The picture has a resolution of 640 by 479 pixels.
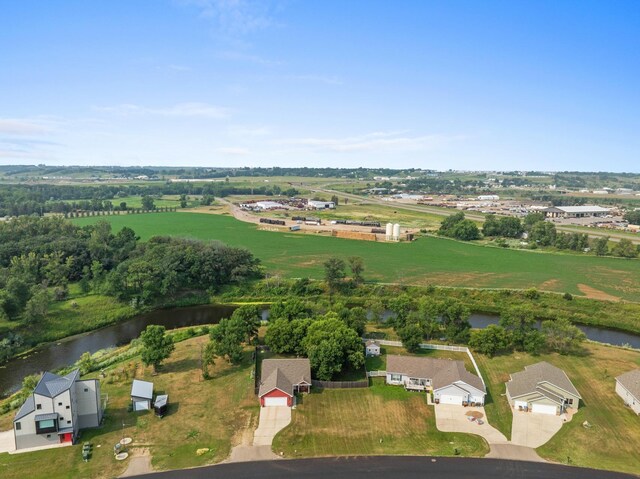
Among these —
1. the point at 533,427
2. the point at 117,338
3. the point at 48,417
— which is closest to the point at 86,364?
the point at 117,338

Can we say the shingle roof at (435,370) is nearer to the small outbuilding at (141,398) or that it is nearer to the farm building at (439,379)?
Result: the farm building at (439,379)

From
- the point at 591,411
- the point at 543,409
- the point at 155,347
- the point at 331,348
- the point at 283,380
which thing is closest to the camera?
the point at 543,409

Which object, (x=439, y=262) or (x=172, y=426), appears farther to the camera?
(x=439, y=262)

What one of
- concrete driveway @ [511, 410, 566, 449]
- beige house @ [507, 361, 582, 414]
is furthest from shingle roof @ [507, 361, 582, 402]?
concrete driveway @ [511, 410, 566, 449]

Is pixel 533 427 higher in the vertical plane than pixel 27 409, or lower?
lower

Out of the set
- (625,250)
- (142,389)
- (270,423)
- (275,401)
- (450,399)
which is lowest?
(270,423)

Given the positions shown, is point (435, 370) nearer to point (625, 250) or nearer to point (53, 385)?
point (53, 385)

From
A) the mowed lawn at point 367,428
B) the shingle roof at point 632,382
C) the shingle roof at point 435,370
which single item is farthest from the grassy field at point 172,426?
the shingle roof at point 632,382
